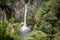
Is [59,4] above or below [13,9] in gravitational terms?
above

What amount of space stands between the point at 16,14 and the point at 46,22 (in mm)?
8248

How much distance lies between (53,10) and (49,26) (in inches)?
48.5

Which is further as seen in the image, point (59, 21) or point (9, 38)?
point (59, 21)

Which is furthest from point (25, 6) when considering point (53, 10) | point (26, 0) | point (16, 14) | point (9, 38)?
point (9, 38)

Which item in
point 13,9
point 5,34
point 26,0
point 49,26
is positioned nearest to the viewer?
point 5,34

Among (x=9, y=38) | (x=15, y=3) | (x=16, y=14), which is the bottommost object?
(x=16, y=14)

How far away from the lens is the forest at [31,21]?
2230 mm

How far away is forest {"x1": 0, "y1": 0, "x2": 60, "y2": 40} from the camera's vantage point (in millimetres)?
2230

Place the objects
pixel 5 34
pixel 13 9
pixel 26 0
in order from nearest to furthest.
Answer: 1. pixel 5 34
2. pixel 13 9
3. pixel 26 0

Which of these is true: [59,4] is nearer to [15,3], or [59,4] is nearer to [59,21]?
[59,21]

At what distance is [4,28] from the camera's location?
220 centimetres

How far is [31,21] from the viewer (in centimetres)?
1828

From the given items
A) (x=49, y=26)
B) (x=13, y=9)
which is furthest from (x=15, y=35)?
(x=13, y=9)

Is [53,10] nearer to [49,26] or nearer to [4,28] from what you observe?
[49,26]
